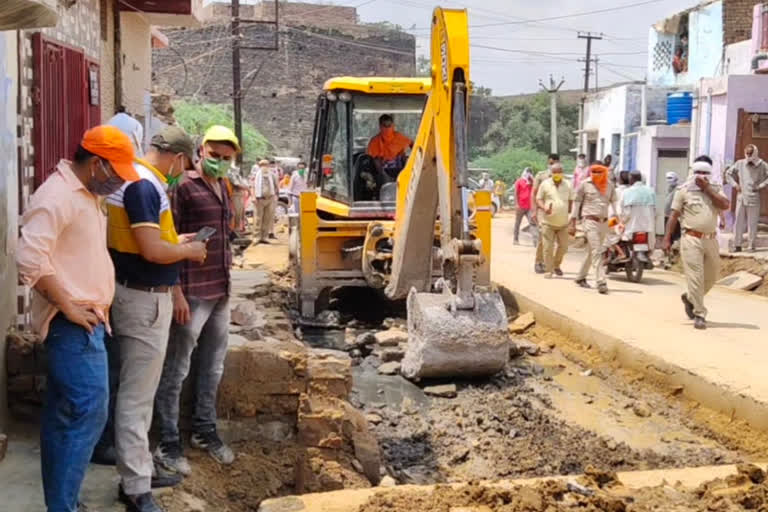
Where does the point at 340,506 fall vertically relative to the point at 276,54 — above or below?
below

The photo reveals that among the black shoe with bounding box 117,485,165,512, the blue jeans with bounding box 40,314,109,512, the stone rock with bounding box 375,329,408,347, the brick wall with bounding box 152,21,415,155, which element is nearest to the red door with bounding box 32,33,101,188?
the blue jeans with bounding box 40,314,109,512

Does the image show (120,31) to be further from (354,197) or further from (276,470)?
(276,470)

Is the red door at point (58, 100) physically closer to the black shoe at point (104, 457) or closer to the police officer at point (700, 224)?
the black shoe at point (104, 457)

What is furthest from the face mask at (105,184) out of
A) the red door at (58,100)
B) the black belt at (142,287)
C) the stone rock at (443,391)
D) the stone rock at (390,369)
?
the stone rock at (390,369)

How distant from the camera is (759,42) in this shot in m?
19.8

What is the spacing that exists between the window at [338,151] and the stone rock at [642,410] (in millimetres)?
4315

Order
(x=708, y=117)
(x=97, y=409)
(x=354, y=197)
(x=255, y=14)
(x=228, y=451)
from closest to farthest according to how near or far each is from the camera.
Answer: (x=97, y=409), (x=228, y=451), (x=354, y=197), (x=708, y=117), (x=255, y=14)

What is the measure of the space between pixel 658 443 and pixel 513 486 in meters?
2.88

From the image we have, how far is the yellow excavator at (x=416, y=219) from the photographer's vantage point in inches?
293

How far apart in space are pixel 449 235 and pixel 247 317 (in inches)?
70.0

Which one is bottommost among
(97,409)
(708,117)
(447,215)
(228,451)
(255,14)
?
(228,451)

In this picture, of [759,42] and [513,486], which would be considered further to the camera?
[759,42]

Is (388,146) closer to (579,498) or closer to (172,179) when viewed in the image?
(172,179)

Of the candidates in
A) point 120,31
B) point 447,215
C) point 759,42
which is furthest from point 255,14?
point 447,215
